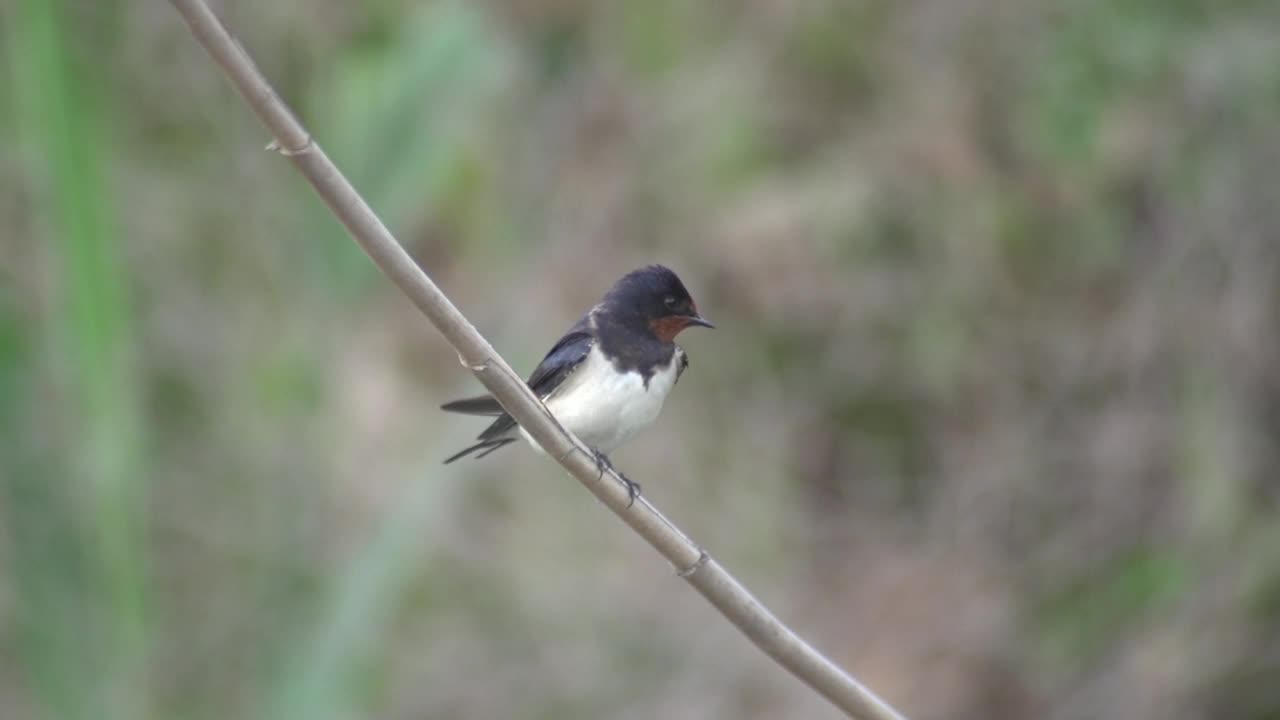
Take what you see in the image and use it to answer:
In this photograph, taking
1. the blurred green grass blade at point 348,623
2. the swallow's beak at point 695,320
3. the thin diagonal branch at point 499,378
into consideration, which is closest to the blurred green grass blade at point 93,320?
the blurred green grass blade at point 348,623

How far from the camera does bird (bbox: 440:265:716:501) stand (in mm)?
2549

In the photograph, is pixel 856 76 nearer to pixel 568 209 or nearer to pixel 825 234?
pixel 825 234

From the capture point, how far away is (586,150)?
657 cm

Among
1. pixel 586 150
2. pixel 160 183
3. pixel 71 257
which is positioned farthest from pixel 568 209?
pixel 71 257

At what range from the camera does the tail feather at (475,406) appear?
2.36 m

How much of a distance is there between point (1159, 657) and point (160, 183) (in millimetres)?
3867

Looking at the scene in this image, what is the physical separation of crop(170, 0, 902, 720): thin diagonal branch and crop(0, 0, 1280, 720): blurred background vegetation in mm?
2320

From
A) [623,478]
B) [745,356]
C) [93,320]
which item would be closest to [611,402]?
[623,478]

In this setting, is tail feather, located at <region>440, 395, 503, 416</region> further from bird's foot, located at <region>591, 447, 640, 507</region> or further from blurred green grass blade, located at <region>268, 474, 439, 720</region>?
blurred green grass blade, located at <region>268, 474, 439, 720</region>

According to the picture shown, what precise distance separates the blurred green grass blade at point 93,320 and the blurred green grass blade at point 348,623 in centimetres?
39

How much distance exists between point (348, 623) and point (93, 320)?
0.99 m

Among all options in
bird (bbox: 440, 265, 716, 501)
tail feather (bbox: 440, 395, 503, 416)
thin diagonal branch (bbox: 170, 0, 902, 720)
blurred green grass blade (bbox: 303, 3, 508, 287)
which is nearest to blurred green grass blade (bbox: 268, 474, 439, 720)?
blurred green grass blade (bbox: 303, 3, 508, 287)

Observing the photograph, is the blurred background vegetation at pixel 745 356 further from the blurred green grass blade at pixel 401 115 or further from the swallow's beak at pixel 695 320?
the swallow's beak at pixel 695 320

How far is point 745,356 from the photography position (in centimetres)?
663
